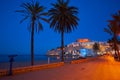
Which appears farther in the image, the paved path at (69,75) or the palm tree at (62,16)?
the palm tree at (62,16)

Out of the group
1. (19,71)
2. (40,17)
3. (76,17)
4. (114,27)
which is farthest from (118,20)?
(19,71)

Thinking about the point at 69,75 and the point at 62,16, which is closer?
the point at 69,75

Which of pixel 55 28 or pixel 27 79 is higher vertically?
pixel 55 28

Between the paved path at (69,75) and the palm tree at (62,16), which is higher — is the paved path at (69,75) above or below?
below

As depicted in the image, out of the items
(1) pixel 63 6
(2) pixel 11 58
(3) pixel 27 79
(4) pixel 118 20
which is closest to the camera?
(3) pixel 27 79

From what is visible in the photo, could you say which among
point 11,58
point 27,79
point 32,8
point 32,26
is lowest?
point 27,79

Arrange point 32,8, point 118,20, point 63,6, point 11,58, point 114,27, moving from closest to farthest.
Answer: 1. point 11,58
2. point 32,8
3. point 63,6
4. point 118,20
5. point 114,27

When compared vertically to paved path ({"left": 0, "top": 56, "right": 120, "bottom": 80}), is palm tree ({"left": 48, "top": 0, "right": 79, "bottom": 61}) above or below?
above

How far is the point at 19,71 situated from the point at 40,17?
54.1 ft

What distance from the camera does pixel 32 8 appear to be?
32.3 metres

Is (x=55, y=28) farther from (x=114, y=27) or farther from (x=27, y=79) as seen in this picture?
(x=27, y=79)

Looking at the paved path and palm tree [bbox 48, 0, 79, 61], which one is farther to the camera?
palm tree [bbox 48, 0, 79, 61]

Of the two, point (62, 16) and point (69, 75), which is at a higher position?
point (62, 16)

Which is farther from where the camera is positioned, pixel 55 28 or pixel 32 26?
pixel 55 28
